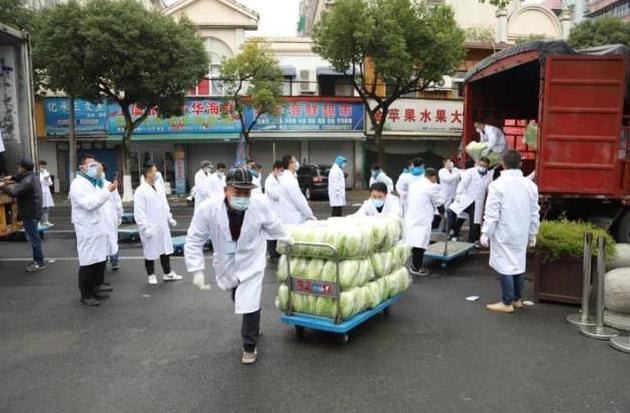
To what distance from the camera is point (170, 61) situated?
63.7 feet

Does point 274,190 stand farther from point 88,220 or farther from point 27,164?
point 27,164

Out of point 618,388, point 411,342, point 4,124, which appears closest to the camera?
point 618,388

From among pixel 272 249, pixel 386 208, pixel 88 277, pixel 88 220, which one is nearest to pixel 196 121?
pixel 272 249

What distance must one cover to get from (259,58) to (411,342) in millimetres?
17517

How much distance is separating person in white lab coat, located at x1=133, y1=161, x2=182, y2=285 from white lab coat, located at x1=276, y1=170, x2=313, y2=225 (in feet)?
6.50

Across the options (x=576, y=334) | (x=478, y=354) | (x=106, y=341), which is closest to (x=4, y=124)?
(x=106, y=341)

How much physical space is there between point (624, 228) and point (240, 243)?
6.19 m

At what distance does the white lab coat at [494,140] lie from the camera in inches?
397

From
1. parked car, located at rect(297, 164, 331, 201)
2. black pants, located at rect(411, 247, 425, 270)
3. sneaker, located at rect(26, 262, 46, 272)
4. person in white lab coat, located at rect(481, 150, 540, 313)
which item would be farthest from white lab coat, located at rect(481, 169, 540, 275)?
parked car, located at rect(297, 164, 331, 201)

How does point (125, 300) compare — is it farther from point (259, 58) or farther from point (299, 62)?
point (299, 62)

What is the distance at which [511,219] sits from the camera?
601 cm

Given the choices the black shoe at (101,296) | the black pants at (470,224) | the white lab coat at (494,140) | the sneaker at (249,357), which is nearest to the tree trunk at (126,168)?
the black pants at (470,224)

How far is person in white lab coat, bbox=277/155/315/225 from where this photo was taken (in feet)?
28.0

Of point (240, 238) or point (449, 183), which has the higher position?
point (240, 238)
